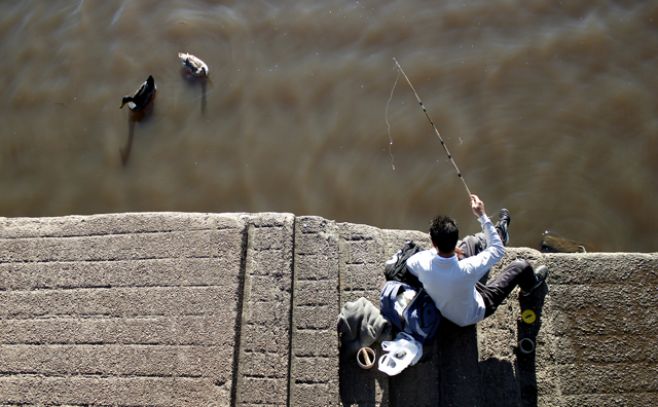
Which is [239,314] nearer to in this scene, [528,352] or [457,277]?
[457,277]

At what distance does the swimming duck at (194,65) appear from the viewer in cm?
570

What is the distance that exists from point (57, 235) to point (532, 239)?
3.90 metres

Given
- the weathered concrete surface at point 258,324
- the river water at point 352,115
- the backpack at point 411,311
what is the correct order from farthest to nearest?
the river water at point 352,115 < the weathered concrete surface at point 258,324 < the backpack at point 411,311

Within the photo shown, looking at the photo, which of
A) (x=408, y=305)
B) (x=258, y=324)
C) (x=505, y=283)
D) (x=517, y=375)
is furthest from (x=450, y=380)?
(x=258, y=324)

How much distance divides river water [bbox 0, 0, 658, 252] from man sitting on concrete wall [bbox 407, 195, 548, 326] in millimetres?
1690

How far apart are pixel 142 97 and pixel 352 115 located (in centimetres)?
215

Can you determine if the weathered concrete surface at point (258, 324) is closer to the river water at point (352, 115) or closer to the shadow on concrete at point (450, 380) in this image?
the shadow on concrete at point (450, 380)

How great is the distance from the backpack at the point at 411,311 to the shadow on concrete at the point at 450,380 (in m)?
0.13

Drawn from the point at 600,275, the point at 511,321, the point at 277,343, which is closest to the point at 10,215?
the point at 277,343

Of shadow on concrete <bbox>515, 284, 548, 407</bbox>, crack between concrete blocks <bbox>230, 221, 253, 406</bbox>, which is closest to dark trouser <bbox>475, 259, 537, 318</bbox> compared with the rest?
shadow on concrete <bbox>515, 284, 548, 407</bbox>

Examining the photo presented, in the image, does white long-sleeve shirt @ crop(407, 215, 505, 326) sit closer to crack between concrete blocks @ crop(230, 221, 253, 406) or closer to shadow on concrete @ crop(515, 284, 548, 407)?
shadow on concrete @ crop(515, 284, 548, 407)

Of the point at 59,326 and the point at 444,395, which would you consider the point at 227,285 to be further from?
the point at 444,395

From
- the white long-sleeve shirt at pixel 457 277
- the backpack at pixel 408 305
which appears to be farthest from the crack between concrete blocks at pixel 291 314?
the white long-sleeve shirt at pixel 457 277

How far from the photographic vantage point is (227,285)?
346cm
